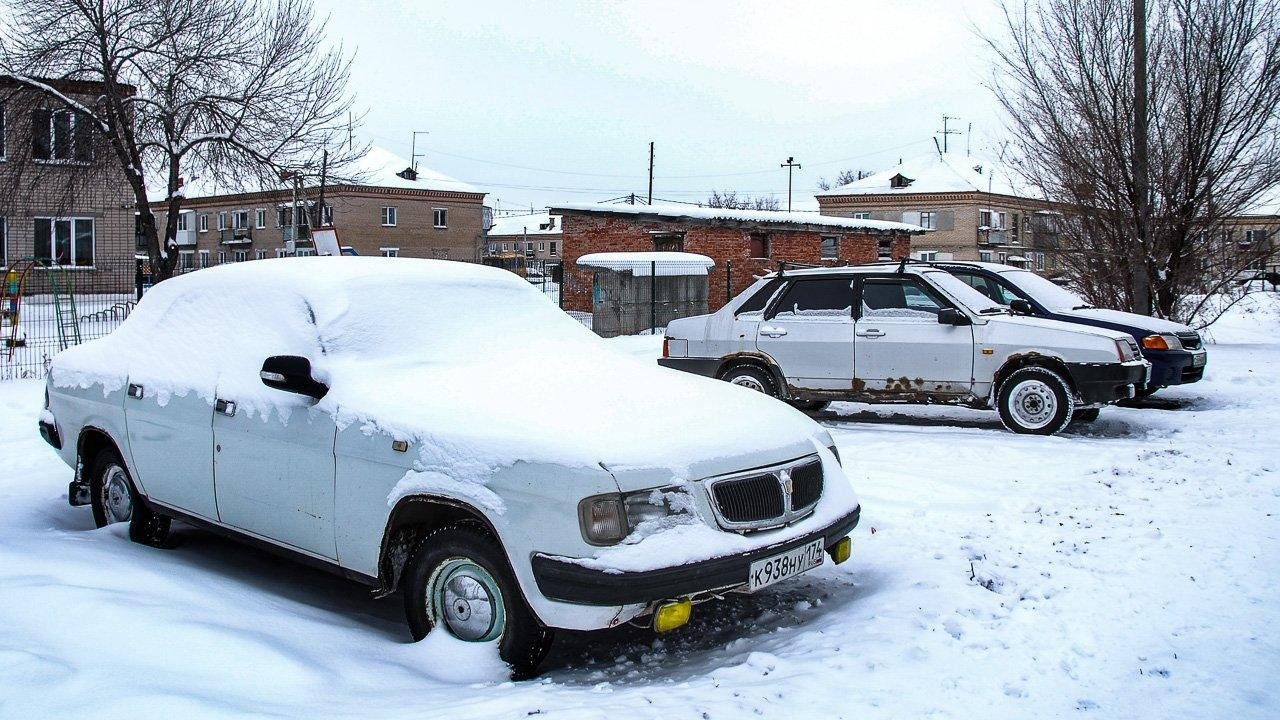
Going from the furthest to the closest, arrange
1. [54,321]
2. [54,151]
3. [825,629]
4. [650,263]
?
[650,263]
[54,151]
[54,321]
[825,629]

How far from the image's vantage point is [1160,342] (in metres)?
10.4

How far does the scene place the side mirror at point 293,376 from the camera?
170 inches

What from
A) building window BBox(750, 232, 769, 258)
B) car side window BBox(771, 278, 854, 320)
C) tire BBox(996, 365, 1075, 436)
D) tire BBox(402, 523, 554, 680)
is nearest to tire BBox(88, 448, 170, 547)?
tire BBox(402, 523, 554, 680)

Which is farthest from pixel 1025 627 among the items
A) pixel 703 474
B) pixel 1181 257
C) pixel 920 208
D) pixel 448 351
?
pixel 920 208

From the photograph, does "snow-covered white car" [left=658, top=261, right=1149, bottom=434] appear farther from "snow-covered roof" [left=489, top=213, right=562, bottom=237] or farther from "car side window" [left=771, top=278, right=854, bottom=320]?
"snow-covered roof" [left=489, top=213, right=562, bottom=237]

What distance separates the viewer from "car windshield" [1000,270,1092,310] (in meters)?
10.8

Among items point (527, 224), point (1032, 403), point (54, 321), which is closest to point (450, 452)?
point (1032, 403)

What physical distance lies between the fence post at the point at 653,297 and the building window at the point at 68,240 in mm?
19970

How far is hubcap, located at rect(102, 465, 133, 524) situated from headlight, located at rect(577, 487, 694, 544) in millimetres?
3322

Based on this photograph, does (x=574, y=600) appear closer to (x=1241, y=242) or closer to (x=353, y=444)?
(x=353, y=444)

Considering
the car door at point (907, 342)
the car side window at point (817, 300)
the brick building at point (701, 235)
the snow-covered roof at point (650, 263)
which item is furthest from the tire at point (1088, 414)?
the brick building at point (701, 235)

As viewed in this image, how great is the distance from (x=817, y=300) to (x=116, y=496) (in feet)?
21.8

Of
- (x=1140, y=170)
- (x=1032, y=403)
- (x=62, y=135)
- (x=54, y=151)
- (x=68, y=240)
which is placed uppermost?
(x=62, y=135)

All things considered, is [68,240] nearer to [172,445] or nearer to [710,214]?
[710,214]
